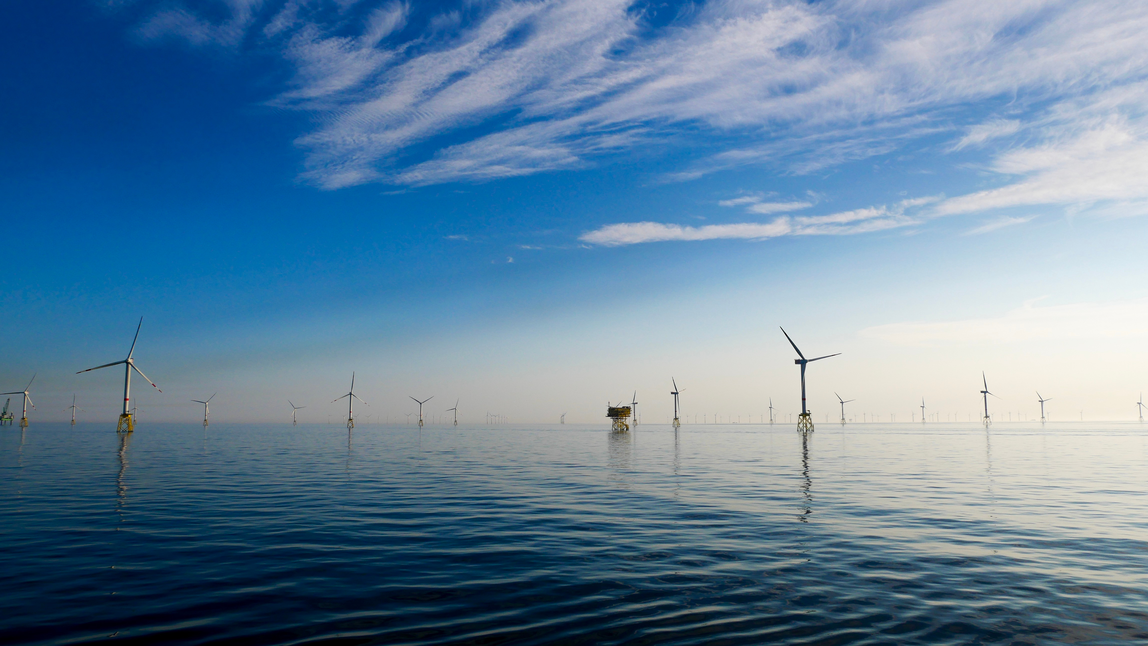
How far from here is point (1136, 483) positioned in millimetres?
39094

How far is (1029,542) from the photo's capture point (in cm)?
1967

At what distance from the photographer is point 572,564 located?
54.7 feet

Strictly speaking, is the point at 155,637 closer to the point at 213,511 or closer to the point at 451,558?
the point at 451,558

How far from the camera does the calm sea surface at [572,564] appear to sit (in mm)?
11508

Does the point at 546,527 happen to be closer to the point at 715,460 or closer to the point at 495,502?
the point at 495,502

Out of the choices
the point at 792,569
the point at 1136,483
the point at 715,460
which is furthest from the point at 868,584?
the point at 715,460

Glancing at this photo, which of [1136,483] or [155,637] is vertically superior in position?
[155,637]

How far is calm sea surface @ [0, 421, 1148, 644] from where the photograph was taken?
1151 cm

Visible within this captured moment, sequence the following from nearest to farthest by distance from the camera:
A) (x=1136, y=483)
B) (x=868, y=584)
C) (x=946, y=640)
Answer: (x=946, y=640) → (x=868, y=584) → (x=1136, y=483)

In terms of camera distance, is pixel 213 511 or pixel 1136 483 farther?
pixel 1136 483

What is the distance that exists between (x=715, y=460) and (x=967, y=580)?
45354 millimetres

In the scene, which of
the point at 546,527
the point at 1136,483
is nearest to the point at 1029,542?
the point at 546,527

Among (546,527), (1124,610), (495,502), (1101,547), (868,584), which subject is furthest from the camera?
(495,502)

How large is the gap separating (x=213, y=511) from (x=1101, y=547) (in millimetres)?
33339
